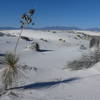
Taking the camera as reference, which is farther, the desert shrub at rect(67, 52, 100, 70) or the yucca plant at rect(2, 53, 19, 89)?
the desert shrub at rect(67, 52, 100, 70)

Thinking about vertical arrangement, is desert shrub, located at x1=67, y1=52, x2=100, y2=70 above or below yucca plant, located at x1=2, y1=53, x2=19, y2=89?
below

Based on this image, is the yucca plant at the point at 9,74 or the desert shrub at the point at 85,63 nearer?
the yucca plant at the point at 9,74

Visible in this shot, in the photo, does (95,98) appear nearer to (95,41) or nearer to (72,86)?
(72,86)

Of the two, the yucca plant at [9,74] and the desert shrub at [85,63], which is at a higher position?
the yucca plant at [9,74]

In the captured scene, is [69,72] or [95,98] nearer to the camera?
[95,98]

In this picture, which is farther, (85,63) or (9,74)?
(85,63)

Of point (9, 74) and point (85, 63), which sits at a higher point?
point (9, 74)

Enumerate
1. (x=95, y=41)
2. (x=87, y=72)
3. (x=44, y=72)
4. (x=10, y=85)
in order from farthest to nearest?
(x=95, y=41), (x=44, y=72), (x=87, y=72), (x=10, y=85)

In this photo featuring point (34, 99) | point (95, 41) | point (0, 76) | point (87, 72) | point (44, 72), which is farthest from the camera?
point (95, 41)

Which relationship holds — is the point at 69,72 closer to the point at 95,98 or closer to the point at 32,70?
the point at 32,70

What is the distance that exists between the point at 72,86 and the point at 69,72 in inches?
149

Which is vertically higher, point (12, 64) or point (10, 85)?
point (12, 64)

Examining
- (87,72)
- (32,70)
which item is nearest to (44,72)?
(32,70)

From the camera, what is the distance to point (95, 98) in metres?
7.60
